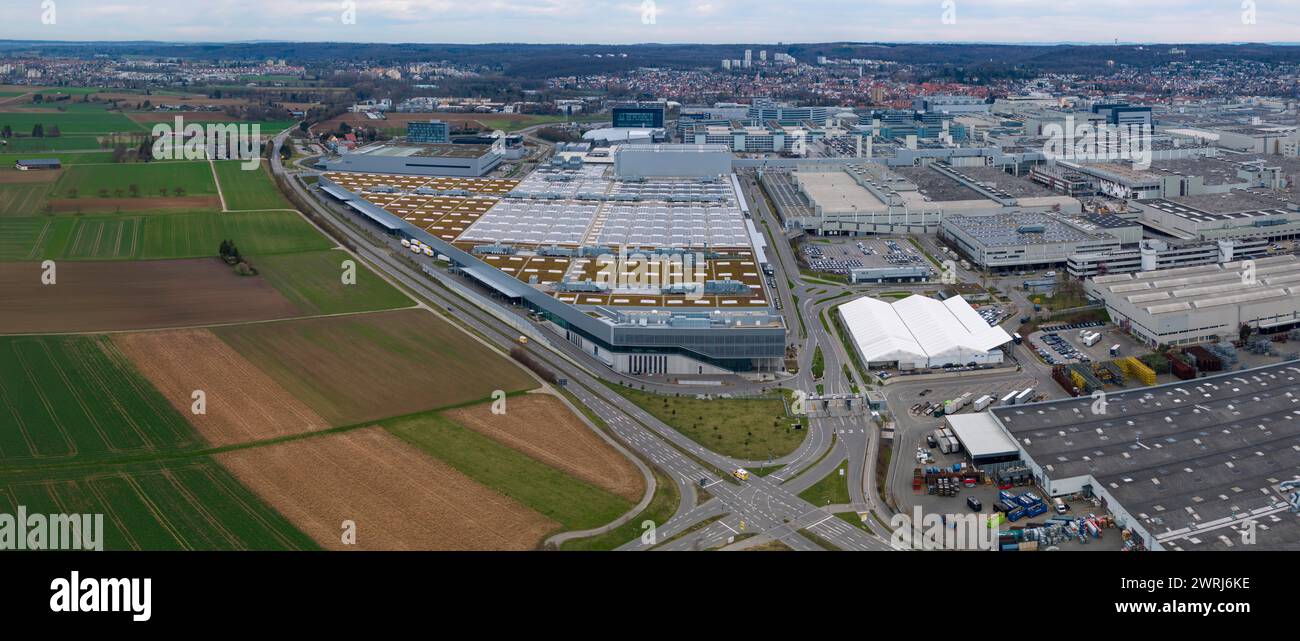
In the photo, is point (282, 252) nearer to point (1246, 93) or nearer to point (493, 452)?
point (493, 452)

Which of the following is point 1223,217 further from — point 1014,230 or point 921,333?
point 921,333

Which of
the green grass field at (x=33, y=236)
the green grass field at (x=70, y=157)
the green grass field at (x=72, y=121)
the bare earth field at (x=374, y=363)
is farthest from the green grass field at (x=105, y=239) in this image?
the green grass field at (x=72, y=121)

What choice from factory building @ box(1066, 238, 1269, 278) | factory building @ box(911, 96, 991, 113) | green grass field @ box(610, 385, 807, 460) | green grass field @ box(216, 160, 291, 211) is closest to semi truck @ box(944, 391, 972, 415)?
green grass field @ box(610, 385, 807, 460)

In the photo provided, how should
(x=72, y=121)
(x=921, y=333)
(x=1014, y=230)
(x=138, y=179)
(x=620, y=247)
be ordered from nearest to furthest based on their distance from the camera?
(x=921, y=333), (x=620, y=247), (x=1014, y=230), (x=138, y=179), (x=72, y=121)

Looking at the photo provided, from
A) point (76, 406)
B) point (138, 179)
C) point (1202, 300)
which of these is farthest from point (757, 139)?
point (76, 406)

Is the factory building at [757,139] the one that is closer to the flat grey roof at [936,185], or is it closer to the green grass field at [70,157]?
the flat grey roof at [936,185]
